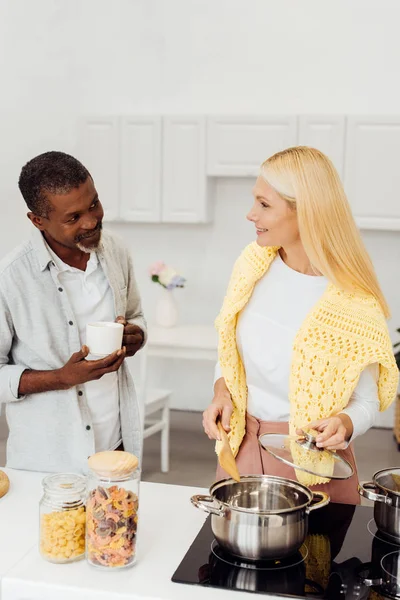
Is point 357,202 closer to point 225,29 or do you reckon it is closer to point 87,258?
point 225,29

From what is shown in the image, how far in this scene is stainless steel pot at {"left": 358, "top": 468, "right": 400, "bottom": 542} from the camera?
4.70ft

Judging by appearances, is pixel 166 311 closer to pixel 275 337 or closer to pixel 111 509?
pixel 275 337

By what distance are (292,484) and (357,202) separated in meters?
3.41

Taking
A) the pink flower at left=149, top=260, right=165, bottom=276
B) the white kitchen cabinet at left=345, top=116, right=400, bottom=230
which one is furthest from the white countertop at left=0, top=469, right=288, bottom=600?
the white kitchen cabinet at left=345, top=116, right=400, bottom=230

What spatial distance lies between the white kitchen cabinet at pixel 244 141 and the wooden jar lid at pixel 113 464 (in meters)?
3.59

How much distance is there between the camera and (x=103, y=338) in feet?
5.80

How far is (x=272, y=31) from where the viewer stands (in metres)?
5.00

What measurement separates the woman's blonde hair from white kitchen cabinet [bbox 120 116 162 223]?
3.32 m

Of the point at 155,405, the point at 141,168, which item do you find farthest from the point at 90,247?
the point at 141,168

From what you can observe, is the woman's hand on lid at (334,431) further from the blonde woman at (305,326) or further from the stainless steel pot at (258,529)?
the stainless steel pot at (258,529)

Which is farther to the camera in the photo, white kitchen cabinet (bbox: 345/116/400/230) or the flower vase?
the flower vase

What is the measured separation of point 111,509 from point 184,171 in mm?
3838

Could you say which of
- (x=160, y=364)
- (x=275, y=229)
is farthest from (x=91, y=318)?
(x=160, y=364)

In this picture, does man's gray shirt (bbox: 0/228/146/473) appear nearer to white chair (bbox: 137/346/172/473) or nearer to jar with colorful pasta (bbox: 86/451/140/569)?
jar with colorful pasta (bbox: 86/451/140/569)
